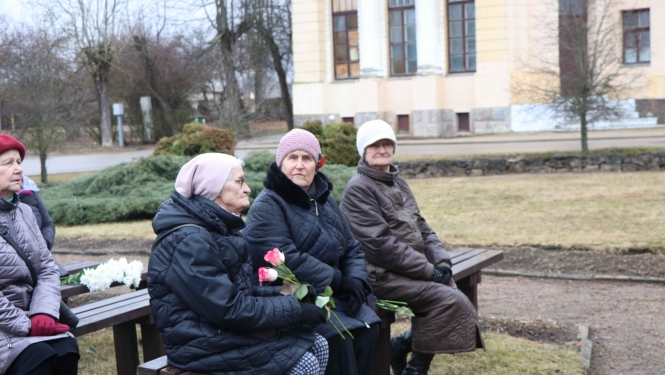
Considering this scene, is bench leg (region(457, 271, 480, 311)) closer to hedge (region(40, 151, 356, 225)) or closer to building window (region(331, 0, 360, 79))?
hedge (region(40, 151, 356, 225))

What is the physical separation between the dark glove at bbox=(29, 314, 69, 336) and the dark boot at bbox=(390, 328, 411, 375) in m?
2.06

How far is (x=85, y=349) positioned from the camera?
Answer: 589 cm

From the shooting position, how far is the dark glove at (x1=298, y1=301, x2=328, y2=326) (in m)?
3.62

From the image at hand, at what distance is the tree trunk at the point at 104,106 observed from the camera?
34031 millimetres

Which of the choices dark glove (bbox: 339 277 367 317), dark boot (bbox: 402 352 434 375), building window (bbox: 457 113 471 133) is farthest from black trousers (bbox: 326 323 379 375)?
building window (bbox: 457 113 471 133)

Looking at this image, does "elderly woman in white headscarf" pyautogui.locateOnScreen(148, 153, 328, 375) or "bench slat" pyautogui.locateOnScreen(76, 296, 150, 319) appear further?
"bench slat" pyautogui.locateOnScreen(76, 296, 150, 319)

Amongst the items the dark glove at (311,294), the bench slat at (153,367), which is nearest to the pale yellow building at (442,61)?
the dark glove at (311,294)

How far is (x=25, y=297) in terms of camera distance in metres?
3.95

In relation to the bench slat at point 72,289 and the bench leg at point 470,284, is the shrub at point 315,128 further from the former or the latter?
the bench slat at point 72,289

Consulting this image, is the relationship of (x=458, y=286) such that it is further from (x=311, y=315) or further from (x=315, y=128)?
(x=315, y=128)

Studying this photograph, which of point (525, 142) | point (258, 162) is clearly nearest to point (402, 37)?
point (525, 142)

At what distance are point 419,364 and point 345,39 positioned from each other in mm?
25069

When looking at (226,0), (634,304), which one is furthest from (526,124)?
(634,304)

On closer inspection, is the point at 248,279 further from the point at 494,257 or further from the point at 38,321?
the point at 494,257
